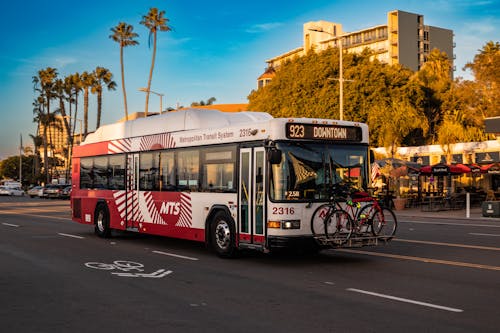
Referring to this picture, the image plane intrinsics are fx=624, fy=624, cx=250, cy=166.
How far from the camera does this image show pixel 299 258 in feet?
44.0

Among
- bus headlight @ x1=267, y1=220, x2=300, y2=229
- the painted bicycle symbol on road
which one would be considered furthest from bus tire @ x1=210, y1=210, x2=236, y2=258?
the painted bicycle symbol on road

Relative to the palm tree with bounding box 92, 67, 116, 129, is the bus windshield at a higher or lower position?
lower

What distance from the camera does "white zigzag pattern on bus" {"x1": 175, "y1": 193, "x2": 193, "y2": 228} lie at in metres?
14.5

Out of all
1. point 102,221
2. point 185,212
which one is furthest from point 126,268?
point 102,221

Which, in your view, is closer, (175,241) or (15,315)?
(15,315)

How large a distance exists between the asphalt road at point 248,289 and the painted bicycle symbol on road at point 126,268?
36 millimetres

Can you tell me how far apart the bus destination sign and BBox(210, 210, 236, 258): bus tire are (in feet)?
7.53

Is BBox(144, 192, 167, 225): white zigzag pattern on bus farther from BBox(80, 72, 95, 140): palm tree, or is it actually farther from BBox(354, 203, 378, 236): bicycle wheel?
BBox(80, 72, 95, 140): palm tree

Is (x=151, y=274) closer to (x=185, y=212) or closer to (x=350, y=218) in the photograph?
(x=185, y=212)

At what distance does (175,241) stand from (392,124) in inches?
1209

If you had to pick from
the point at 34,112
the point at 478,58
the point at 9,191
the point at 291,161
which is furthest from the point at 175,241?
the point at 34,112

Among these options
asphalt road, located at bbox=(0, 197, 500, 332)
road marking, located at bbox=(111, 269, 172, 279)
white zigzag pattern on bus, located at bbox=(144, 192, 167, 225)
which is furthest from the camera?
white zigzag pattern on bus, located at bbox=(144, 192, 167, 225)

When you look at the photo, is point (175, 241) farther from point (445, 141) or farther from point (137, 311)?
point (445, 141)

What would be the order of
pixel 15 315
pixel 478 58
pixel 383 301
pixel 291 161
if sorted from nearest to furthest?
pixel 15 315
pixel 383 301
pixel 291 161
pixel 478 58
